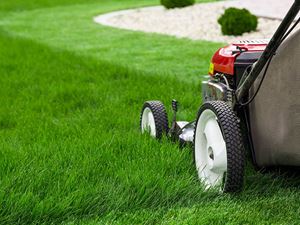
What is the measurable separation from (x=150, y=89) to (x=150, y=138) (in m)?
1.97

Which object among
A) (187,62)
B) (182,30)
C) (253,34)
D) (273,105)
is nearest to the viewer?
(273,105)

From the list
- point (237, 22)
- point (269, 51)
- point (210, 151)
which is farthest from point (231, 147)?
point (237, 22)

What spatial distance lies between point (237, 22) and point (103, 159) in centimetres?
786

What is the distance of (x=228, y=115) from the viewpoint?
2.59 metres

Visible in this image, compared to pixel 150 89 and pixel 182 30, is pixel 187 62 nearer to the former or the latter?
pixel 150 89

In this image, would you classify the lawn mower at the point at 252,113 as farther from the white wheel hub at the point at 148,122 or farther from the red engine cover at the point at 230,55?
the white wheel hub at the point at 148,122

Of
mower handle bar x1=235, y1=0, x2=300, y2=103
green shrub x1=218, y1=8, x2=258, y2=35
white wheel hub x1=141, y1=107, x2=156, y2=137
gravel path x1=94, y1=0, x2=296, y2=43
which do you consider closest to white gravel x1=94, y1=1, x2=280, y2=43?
gravel path x1=94, y1=0, x2=296, y2=43

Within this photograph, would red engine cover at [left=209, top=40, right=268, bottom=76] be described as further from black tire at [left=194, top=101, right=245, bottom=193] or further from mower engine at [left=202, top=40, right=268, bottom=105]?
black tire at [left=194, top=101, right=245, bottom=193]

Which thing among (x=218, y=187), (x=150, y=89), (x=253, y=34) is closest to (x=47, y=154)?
(x=218, y=187)

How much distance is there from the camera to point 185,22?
1338 centimetres

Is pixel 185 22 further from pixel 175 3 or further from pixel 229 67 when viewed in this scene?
pixel 229 67

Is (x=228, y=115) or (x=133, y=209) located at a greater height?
(x=228, y=115)

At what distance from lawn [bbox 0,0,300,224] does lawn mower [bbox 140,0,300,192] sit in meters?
0.15

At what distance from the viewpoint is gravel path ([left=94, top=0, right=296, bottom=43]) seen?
35.8 ft
